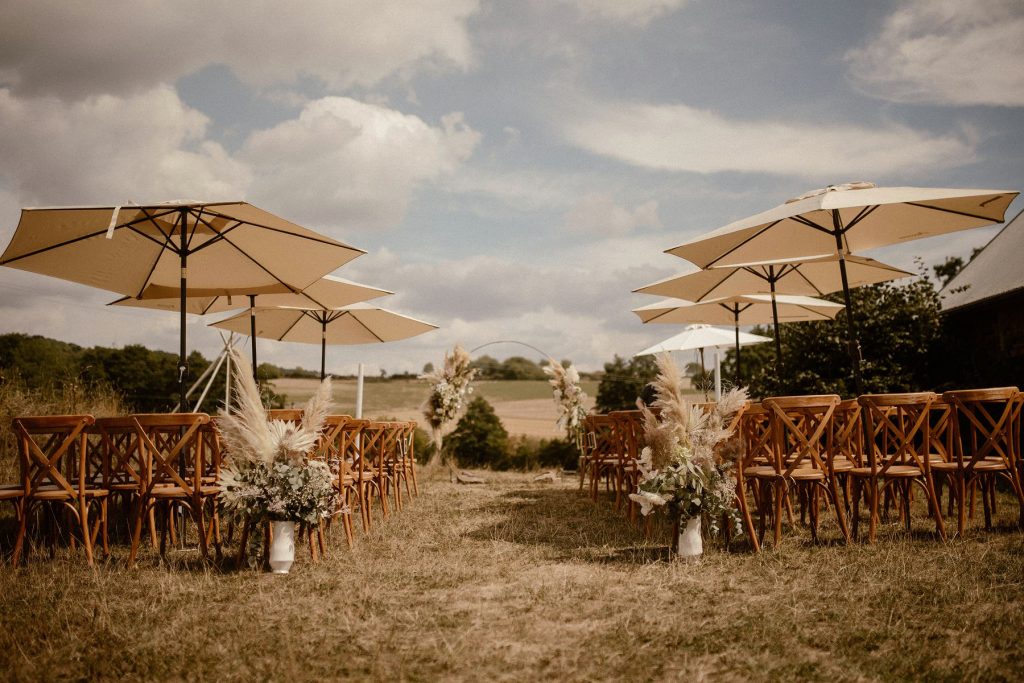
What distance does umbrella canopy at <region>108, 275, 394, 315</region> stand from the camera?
7.98m

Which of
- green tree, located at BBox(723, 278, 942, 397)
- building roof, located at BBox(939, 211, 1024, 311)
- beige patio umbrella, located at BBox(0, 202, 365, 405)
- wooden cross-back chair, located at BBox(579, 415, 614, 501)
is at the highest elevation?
building roof, located at BBox(939, 211, 1024, 311)

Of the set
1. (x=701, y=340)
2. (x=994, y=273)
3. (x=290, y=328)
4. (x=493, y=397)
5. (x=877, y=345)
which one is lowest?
(x=493, y=397)

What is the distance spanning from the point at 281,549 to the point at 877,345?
10.8 m

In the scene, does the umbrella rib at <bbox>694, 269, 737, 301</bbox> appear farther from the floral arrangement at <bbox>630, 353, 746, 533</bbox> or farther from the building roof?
the building roof

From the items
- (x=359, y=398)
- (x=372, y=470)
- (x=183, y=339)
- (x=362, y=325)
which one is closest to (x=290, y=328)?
(x=362, y=325)

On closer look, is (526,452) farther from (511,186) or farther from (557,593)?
(557,593)

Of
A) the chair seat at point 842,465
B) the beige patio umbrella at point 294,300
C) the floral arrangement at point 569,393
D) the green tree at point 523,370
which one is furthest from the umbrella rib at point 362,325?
the green tree at point 523,370

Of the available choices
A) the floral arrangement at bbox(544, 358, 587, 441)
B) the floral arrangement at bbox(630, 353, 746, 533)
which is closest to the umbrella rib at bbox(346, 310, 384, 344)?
the floral arrangement at bbox(544, 358, 587, 441)

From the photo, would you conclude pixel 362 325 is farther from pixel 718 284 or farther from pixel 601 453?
pixel 718 284

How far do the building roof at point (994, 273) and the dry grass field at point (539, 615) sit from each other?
7.26m

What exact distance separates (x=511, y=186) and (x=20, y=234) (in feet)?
19.3

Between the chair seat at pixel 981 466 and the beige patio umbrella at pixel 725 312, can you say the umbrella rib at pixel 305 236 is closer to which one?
the chair seat at pixel 981 466

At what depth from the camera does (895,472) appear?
4609 mm

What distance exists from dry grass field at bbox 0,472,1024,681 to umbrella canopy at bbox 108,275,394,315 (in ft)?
13.2
